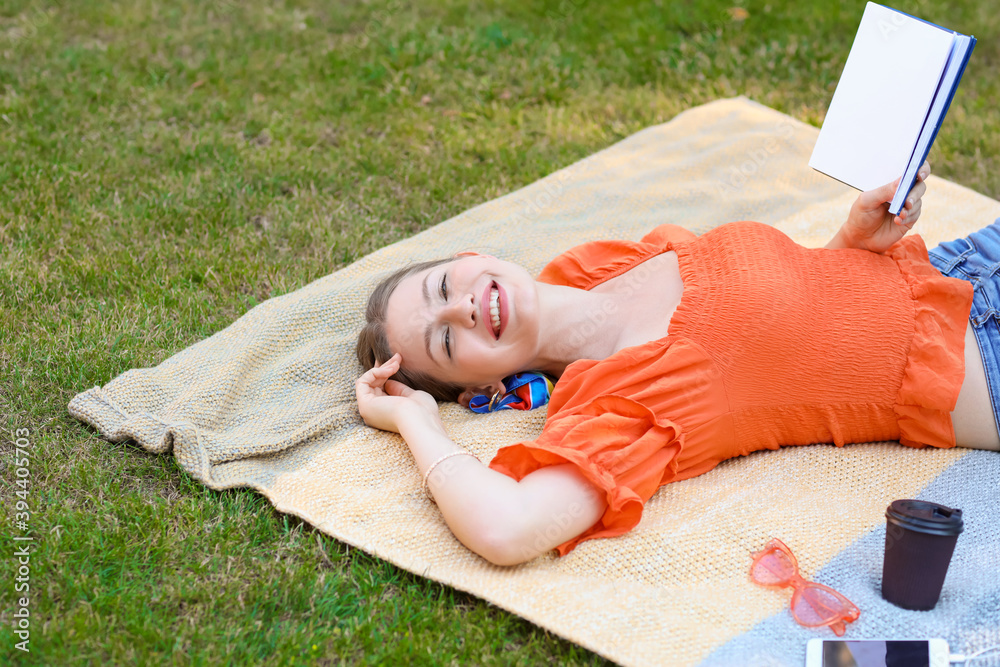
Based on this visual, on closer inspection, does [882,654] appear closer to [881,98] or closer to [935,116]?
[935,116]

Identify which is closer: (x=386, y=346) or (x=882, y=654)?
(x=882, y=654)

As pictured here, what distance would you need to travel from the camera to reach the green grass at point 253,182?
7.50 feet

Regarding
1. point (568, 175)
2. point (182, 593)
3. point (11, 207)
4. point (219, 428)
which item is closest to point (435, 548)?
point (182, 593)

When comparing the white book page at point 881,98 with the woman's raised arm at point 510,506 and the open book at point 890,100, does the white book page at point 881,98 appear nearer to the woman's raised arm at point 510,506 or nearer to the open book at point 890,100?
the open book at point 890,100

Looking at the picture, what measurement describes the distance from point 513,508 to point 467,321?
689 mm

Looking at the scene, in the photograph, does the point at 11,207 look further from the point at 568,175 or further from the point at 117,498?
the point at 568,175

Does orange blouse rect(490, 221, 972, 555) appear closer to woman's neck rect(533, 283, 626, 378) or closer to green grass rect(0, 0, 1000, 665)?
woman's neck rect(533, 283, 626, 378)

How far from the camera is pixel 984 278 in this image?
9.59 feet

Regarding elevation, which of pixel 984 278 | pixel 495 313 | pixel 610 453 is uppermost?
pixel 984 278

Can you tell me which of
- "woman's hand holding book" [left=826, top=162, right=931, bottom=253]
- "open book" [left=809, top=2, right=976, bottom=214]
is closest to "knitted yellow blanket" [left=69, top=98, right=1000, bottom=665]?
"woman's hand holding book" [left=826, top=162, right=931, bottom=253]

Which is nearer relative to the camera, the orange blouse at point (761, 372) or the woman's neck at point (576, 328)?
the orange blouse at point (761, 372)

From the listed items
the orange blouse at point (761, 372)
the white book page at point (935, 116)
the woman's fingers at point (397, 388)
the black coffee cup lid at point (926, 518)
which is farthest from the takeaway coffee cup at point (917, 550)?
the woman's fingers at point (397, 388)

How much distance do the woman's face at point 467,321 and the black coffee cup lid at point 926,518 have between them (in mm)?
1213

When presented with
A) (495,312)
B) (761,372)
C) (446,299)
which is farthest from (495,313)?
(761,372)
